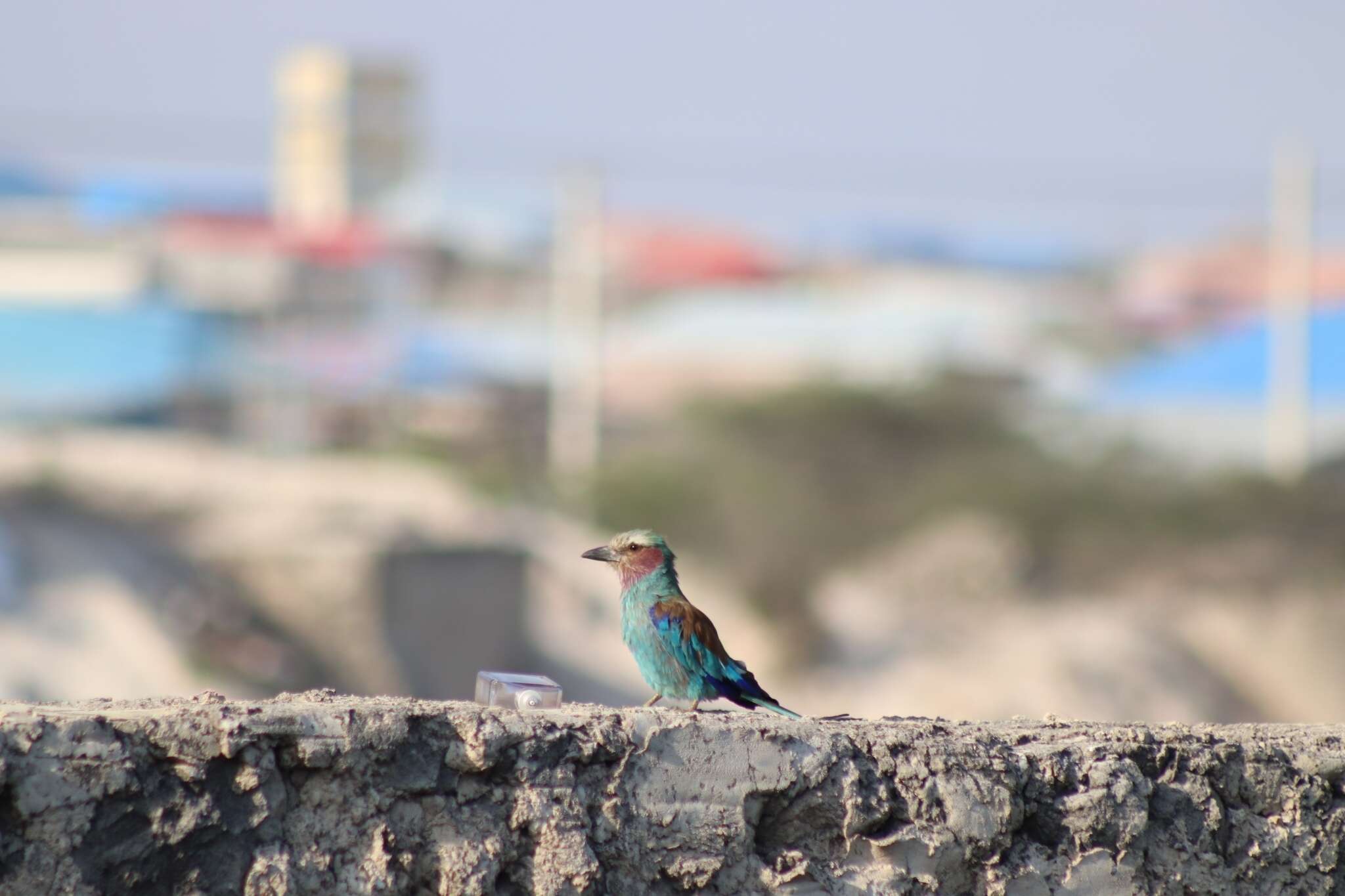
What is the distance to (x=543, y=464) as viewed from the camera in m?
27.8

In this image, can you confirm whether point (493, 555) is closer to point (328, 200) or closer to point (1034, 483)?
point (1034, 483)

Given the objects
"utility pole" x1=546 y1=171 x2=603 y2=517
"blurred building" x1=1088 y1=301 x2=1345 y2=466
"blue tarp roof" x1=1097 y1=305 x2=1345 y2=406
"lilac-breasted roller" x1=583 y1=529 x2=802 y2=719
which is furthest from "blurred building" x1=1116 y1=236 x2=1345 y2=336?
"lilac-breasted roller" x1=583 y1=529 x2=802 y2=719

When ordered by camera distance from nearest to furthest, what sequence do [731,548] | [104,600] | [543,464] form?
[104,600] < [731,548] < [543,464]

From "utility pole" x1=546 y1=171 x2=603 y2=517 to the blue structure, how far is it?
5459 mm

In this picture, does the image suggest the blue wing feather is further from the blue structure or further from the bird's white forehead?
the blue structure

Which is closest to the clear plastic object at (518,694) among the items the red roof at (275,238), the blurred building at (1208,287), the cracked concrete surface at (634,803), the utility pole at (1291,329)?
the cracked concrete surface at (634,803)

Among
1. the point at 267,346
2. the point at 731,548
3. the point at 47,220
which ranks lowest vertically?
the point at 731,548

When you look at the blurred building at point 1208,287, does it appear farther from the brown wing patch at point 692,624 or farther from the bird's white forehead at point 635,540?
the brown wing patch at point 692,624

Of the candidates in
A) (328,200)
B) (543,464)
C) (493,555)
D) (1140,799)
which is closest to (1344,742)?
(1140,799)

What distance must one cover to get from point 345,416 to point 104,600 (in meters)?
12.3

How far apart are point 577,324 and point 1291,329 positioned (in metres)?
10.6

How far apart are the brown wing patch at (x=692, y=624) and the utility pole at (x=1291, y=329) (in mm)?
21727

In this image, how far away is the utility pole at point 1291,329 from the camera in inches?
968

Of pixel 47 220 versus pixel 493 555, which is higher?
pixel 47 220
